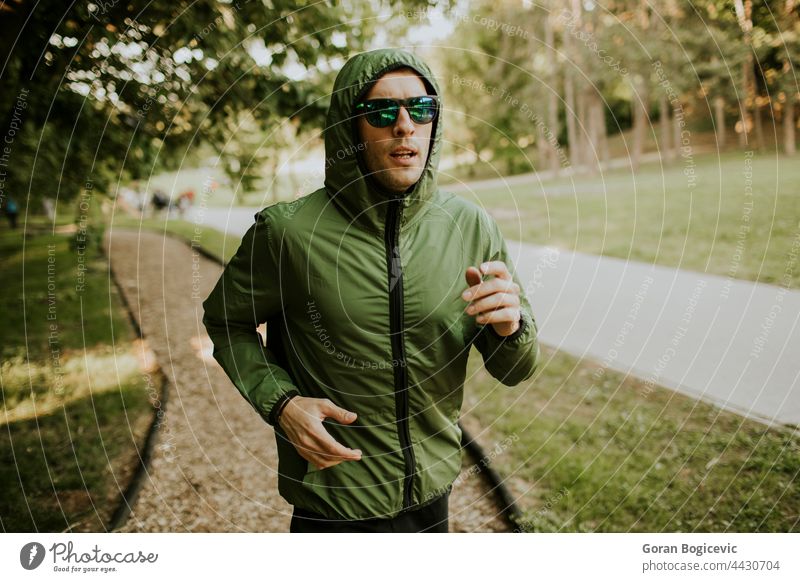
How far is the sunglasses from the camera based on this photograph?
1.50 m

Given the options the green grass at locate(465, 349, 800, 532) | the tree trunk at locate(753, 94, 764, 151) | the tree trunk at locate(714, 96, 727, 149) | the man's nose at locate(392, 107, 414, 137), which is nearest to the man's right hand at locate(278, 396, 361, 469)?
the man's nose at locate(392, 107, 414, 137)

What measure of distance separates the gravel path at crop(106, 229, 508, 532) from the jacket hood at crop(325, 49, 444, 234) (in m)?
2.02

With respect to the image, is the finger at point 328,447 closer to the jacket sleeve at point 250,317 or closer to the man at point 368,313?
the man at point 368,313

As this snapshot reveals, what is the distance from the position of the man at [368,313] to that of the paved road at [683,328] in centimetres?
260

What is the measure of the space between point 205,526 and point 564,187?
1585cm

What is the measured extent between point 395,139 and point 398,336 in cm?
52

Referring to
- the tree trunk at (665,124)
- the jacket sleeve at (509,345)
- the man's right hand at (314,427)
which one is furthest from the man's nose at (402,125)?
the tree trunk at (665,124)

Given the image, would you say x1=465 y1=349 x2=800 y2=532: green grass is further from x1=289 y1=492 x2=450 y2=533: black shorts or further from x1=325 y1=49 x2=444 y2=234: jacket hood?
x1=325 y1=49 x2=444 y2=234: jacket hood

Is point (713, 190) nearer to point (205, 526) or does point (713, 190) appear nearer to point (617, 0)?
point (617, 0)

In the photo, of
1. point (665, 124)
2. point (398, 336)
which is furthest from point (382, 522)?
point (665, 124)

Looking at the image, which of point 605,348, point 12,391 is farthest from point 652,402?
point 12,391

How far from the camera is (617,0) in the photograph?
1130 cm

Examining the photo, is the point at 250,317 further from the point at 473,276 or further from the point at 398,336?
the point at 473,276

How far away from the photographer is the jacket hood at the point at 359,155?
4.85 ft
